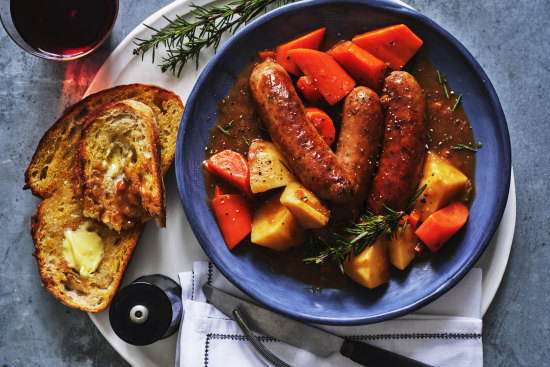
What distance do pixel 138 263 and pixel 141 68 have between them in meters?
1.18

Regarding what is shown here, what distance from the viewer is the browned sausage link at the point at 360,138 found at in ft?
8.64

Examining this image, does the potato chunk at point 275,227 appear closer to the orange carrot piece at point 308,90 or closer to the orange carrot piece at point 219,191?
the orange carrot piece at point 219,191

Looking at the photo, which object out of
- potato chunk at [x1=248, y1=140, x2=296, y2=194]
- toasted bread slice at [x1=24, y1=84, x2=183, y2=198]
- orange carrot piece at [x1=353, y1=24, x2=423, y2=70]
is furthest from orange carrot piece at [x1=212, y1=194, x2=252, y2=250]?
orange carrot piece at [x1=353, y1=24, x2=423, y2=70]

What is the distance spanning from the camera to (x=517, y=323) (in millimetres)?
3121

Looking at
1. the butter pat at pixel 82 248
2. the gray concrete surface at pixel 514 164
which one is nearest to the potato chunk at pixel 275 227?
the butter pat at pixel 82 248

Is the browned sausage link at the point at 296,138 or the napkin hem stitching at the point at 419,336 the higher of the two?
the browned sausage link at the point at 296,138

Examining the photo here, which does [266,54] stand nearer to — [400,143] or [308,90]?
[308,90]

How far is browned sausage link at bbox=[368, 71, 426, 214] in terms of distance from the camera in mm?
2637

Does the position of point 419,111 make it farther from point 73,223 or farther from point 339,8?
point 73,223

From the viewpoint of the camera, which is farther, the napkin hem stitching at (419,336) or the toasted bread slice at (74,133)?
the toasted bread slice at (74,133)

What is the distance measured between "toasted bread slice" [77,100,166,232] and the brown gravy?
35 cm

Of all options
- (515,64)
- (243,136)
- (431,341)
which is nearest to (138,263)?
(243,136)

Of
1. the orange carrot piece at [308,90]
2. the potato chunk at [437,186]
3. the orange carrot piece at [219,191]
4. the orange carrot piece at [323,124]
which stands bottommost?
the orange carrot piece at [219,191]

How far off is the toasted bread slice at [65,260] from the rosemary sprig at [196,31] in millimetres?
996
